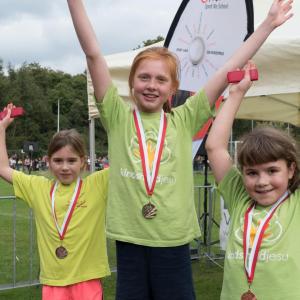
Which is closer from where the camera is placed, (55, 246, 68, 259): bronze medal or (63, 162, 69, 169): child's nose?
(55, 246, 68, 259): bronze medal

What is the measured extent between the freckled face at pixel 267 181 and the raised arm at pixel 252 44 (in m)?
0.46

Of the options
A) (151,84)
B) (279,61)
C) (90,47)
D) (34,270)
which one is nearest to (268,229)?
(151,84)

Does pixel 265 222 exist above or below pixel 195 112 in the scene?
below

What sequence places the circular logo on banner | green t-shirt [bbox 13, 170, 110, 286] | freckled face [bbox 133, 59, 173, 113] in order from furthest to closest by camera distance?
the circular logo on banner, green t-shirt [bbox 13, 170, 110, 286], freckled face [bbox 133, 59, 173, 113]

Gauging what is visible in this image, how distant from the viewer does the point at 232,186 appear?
2.29m

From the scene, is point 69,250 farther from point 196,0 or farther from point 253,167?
point 196,0

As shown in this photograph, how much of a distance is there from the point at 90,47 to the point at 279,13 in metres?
0.83

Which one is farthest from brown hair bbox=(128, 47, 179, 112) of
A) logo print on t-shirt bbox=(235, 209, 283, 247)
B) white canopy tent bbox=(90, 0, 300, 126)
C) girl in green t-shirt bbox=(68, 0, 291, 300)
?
white canopy tent bbox=(90, 0, 300, 126)

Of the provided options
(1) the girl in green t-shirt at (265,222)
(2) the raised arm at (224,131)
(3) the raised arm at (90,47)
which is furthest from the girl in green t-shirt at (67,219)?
(1) the girl in green t-shirt at (265,222)

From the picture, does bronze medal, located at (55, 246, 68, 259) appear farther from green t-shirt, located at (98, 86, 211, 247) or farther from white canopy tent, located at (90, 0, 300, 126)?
white canopy tent, located at (90, 0, 300, 126)

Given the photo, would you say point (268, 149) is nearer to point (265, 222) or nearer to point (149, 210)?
point (265, 222)

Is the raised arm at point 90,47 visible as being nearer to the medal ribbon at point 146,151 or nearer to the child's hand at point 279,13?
the medal ribbon at point 146,151

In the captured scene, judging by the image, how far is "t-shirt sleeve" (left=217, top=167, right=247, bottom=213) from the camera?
2.28 m

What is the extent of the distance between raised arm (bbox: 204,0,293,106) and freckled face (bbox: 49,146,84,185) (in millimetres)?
1015
